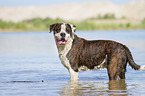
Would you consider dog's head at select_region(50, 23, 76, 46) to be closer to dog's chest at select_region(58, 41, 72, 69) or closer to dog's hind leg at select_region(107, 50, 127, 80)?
dog's chest at select_region(58, 41, 72, 69)

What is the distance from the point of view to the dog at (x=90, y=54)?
419 inches

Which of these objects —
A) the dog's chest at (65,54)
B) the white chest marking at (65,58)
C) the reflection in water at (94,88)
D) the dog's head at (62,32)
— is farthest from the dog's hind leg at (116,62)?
the dog's head at (62,32)

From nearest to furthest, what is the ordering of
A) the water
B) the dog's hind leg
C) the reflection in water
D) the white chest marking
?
1. the reflection in water
2. the water
3. the dog's hind leg
4. the white chest marking

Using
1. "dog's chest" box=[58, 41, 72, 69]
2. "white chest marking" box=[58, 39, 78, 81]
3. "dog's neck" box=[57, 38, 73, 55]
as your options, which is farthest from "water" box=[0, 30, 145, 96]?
"dog's neck" box=[57, 38, 73, 55]

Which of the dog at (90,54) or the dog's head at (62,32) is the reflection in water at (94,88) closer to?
the dog at (90,54)

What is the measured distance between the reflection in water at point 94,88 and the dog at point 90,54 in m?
0.23

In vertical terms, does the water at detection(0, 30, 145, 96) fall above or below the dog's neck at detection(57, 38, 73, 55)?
below

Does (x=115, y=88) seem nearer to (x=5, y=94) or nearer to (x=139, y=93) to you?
(x=139, y=93)

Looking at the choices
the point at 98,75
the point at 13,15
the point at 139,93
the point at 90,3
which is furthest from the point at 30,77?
the point at 90,3

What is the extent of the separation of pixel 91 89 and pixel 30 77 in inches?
134

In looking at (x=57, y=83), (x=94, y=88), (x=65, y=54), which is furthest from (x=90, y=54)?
(x=57, y=83)

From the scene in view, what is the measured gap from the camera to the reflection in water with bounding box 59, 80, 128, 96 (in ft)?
31.9

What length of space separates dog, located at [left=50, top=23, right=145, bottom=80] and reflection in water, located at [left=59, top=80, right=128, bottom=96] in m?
0.23

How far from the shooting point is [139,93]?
9.66 m
